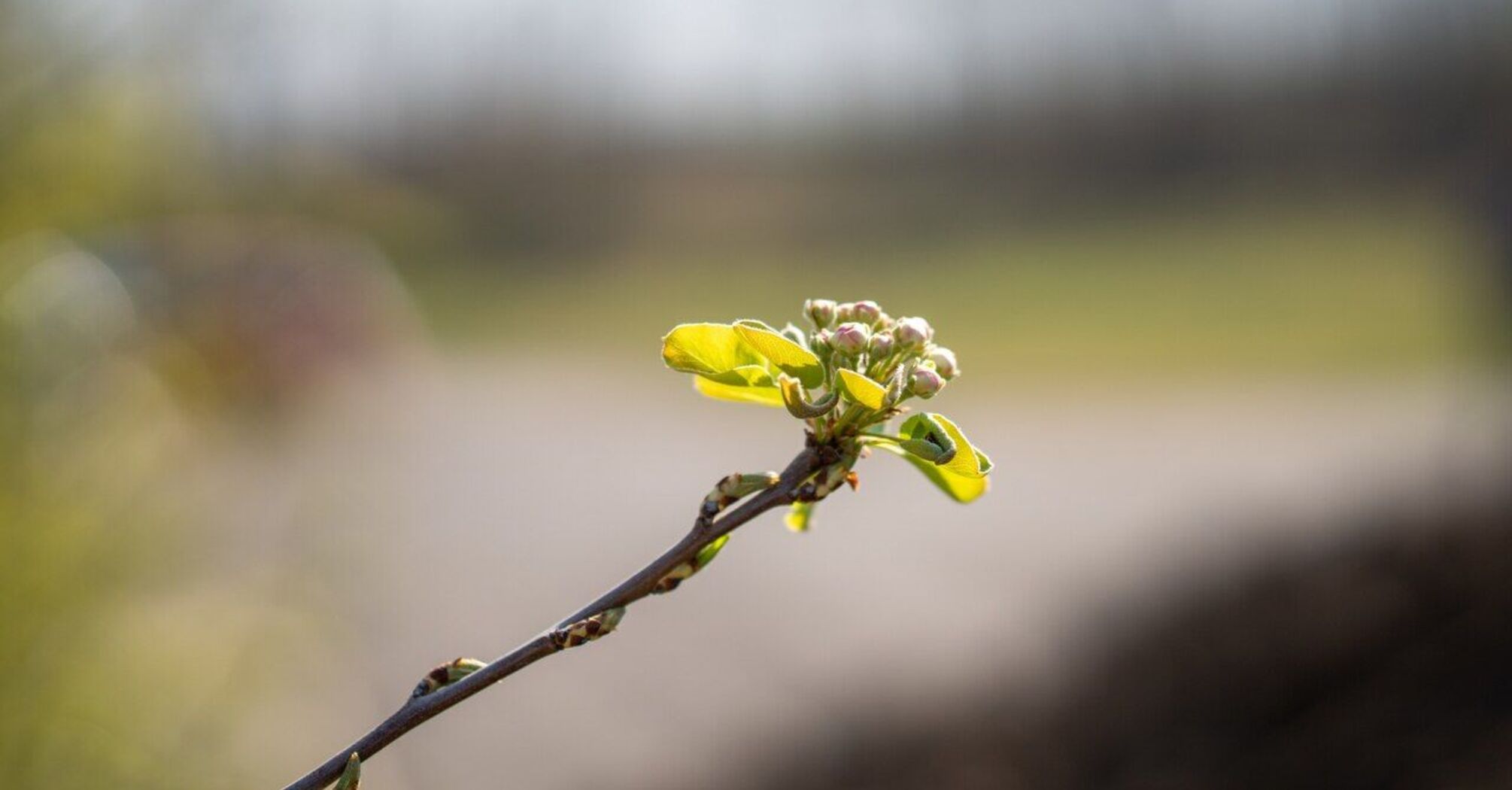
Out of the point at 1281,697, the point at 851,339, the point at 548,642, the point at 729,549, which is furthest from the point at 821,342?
the point at 729,549

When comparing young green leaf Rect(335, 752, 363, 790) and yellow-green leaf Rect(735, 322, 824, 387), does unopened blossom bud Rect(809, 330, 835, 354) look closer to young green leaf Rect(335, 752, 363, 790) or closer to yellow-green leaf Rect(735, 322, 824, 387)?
yellow-green leaf Rect(735, 322, 824, 387)

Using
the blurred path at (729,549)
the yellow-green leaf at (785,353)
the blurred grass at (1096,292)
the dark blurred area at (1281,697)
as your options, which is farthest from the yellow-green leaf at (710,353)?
the blurred grass at (1096,292)

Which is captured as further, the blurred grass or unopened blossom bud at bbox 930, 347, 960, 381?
the blurred grass

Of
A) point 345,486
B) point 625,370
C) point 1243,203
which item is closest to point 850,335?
point 345,486

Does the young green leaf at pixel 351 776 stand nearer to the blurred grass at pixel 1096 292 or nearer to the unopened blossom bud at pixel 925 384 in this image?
the unopened blossom bud at pixel 925 384

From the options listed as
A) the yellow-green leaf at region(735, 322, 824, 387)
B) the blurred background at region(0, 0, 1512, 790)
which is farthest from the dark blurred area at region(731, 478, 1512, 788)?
the yellow-green leaf at region(735, 322, 824, 387)
